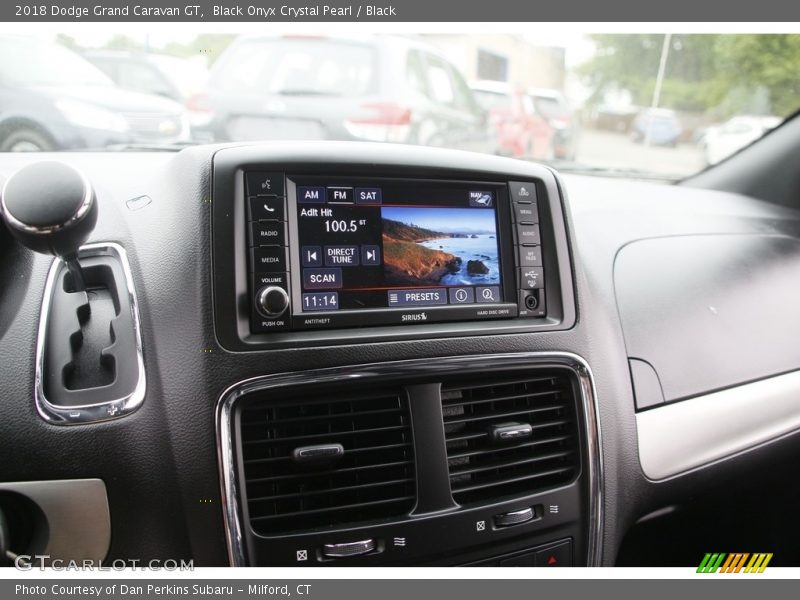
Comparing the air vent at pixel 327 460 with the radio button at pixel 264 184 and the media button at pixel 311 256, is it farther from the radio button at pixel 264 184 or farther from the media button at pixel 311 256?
the radio button at pixel 264 184

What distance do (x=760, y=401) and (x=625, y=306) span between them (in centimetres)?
55

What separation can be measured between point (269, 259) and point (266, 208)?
0.33ft

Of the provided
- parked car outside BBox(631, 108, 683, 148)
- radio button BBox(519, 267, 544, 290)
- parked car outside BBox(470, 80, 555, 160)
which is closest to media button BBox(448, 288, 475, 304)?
radio button BBox(519, 267, 544, 290)

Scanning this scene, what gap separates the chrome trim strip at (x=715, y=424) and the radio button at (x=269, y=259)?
3.30 feet

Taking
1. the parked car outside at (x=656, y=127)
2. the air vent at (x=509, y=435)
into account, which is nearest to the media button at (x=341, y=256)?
the air vent at (x=509, y=435)

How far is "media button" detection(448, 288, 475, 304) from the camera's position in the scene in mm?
1474

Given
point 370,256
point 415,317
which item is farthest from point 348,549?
point 370,256

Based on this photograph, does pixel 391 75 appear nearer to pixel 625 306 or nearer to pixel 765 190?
pixel 625 306

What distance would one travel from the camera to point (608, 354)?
163cm

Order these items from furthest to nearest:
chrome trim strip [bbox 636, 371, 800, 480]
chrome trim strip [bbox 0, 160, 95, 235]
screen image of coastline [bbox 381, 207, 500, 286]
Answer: chrome trim strip [bbox 636, 371, 800, 480], screen image of coastline [bbox 381, 207, 500, 286], chrome trim strip [bbox 0, 160, 95, 235]

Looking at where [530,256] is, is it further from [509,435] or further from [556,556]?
[556,556]

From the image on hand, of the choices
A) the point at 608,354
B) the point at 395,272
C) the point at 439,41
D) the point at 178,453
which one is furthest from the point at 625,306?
the point at 178,453

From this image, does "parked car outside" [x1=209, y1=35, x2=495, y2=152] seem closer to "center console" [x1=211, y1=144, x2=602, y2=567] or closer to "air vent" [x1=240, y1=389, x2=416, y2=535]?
"center console" [x1=211, y1=144, x2=602, y2=567]

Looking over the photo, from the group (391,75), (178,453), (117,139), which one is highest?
(391,75)
